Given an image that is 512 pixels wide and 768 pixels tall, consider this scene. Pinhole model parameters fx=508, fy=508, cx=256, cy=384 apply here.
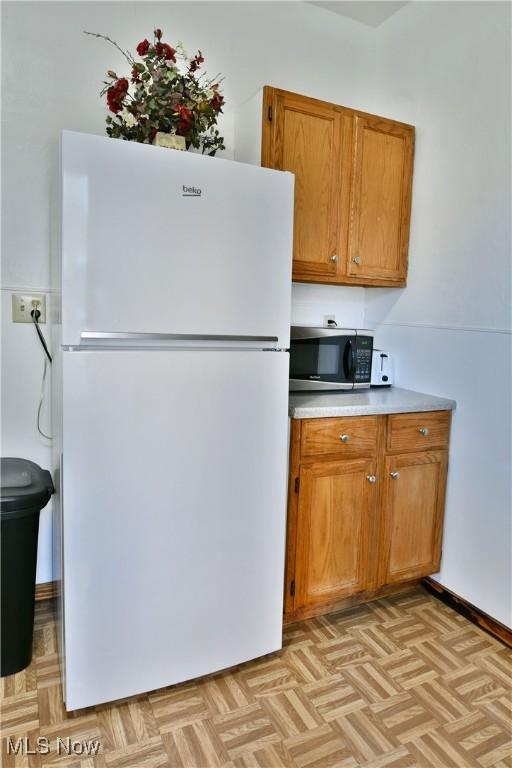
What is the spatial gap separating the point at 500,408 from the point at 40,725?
6.42 ft

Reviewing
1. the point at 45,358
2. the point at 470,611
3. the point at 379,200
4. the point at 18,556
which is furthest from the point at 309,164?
the point at 470,611

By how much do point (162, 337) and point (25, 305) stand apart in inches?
32.4

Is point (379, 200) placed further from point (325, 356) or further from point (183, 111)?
point (183, 111)

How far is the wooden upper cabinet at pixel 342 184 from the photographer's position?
2.08 m

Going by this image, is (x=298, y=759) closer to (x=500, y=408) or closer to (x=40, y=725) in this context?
(x=40, y=725)

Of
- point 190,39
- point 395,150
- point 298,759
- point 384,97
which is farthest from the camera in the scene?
point 384,97

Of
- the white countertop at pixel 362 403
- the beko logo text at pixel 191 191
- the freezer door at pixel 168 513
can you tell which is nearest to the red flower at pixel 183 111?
the beko logo text at pixel 191 191

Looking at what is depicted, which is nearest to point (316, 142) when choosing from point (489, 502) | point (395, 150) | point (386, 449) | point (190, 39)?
point (395, 150)

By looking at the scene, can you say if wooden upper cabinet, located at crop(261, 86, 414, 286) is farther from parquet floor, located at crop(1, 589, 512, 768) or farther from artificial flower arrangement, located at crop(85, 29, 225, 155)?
parquet floor, located at crop(1, 589, 512, 768)

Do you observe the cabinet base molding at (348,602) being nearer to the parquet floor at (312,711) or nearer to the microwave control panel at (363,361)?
the parquet floor at (312,711)

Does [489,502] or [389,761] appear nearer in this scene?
[389,761]

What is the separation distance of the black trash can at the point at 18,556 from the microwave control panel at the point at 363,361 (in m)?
1.33

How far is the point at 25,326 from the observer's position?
203 centimetres

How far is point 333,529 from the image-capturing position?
203 cm
